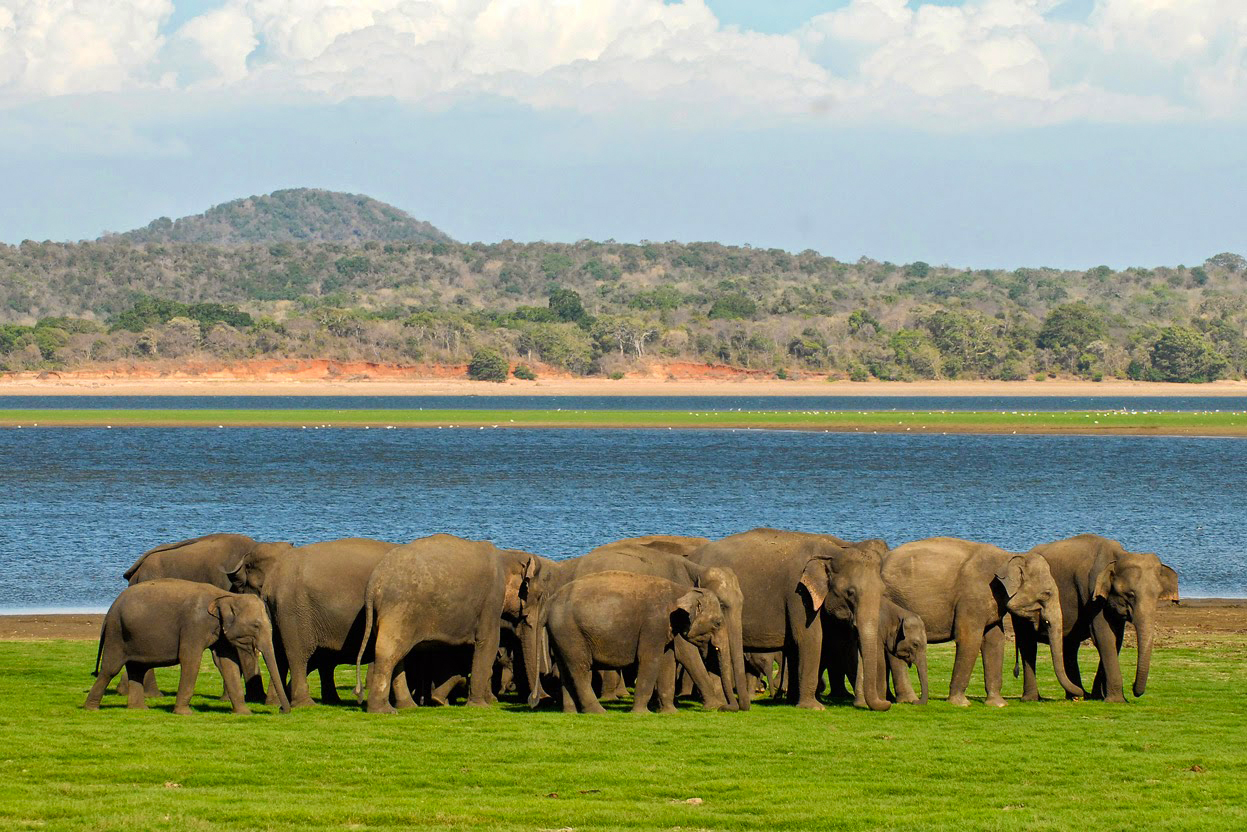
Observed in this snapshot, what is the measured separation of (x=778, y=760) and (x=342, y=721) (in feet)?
14.1

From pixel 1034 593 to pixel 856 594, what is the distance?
208 cm

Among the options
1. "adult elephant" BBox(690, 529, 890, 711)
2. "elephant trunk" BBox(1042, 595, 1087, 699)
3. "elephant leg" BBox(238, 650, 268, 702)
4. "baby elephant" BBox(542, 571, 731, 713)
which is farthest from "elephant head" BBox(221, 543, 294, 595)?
"elephant trunk" BBox(1042, 595, 1087, 699)

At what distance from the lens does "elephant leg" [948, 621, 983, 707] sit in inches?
704

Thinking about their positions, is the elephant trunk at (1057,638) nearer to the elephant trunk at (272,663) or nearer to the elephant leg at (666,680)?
the elephant leg at (666,680)

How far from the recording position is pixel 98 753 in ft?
46.2

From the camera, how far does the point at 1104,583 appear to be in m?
18.2

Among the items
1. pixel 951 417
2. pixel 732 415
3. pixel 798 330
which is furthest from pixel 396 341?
pixel 951 417

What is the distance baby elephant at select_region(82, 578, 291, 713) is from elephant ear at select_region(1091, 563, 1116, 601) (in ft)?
27.7

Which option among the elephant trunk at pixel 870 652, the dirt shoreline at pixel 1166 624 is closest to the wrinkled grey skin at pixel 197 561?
the dirt shoreline at pixel 1166 624

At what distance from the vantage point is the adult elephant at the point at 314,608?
1720 centimetres

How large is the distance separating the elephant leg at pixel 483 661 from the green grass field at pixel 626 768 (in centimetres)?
30

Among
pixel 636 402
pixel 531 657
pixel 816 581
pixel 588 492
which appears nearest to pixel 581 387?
pixel 636 402

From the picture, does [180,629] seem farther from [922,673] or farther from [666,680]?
[922,673]

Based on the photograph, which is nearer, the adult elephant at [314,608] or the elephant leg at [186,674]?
the elephant leg at [186,674]
